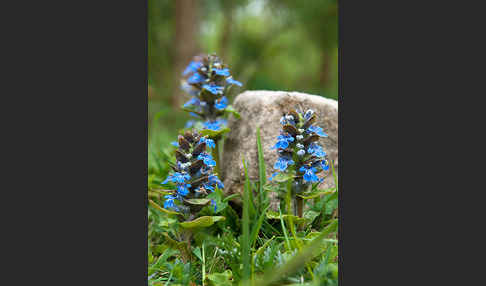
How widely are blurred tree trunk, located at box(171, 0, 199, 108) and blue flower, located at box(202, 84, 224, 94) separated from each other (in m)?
6.79

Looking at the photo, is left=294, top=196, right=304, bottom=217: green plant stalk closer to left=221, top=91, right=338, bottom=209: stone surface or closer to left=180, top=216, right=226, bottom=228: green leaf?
left=221, top=91, right=338, bottom=209: stone surface

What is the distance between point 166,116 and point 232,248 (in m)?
6.41

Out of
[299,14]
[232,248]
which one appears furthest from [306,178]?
[299,14]

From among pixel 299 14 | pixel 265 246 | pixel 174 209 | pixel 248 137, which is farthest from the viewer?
pixel 299 14

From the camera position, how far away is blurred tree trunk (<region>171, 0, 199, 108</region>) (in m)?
10.5

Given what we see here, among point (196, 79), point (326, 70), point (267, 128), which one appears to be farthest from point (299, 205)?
point (326, 70)

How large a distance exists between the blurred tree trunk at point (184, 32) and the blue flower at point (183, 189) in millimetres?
7779

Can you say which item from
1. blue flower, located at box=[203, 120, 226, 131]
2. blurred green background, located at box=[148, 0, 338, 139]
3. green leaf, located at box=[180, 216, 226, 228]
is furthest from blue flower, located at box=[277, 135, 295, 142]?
blurred green background, located at box=[148, 0, 338, 139]

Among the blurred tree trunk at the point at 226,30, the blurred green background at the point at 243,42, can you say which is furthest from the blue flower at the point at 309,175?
the blurred tree trunk at the point at 226,30

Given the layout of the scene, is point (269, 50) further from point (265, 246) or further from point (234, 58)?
point (265, 246)

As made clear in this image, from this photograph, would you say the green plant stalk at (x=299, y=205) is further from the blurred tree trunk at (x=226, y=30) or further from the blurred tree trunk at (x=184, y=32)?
the blurred tree trunk at (x=226, y=30)

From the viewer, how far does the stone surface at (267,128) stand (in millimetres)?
3768

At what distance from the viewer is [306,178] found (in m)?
2.95

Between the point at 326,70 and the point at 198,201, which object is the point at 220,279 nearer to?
the point at 198,201
